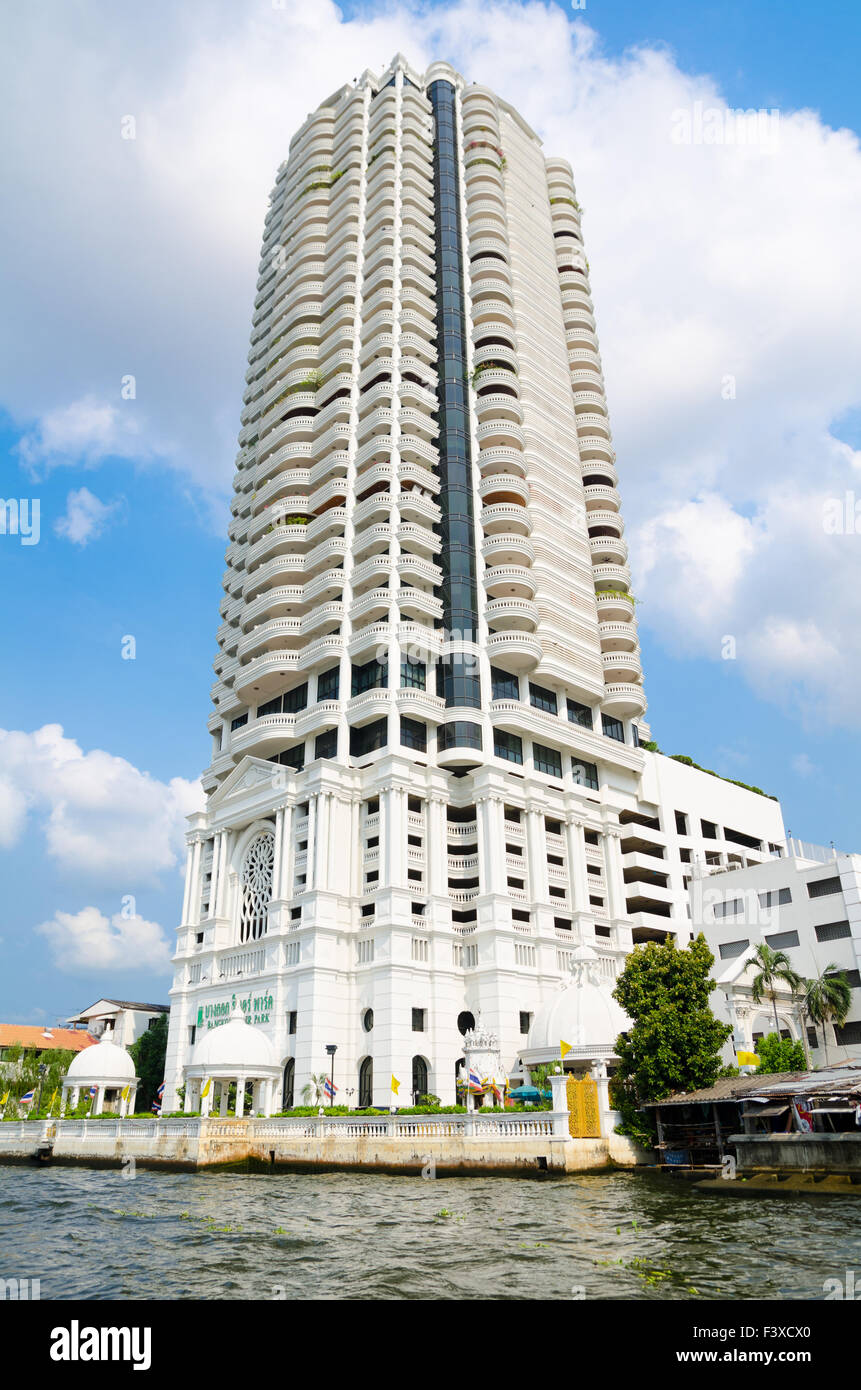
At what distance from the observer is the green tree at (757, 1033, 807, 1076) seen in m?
41.6

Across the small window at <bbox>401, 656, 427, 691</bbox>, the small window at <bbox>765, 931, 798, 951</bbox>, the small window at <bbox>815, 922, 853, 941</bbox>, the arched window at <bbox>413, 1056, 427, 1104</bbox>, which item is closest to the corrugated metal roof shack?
the arched window at <bbox>413, 1056, 427, 1104</bbox>

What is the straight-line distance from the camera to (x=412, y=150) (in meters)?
84.6

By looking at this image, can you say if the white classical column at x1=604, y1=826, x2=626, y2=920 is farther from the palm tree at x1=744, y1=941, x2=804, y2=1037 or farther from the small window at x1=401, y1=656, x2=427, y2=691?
the small window at x1=401, y1=656, x2=427, y2=691

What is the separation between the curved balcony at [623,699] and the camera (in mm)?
71875

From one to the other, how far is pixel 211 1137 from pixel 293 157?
91.4m

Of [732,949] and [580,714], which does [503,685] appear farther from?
[732,949]

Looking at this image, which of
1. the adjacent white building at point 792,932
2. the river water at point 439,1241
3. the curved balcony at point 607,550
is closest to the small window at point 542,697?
the curved balcony at point 607,550

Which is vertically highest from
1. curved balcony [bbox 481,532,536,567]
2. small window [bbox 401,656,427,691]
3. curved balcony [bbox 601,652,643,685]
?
curved balcony [bbox 481,532,536,567]

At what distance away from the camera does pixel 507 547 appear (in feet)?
225

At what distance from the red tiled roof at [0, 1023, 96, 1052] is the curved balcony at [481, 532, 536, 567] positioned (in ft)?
229

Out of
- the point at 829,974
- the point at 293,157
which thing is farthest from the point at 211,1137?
the point at 293,157

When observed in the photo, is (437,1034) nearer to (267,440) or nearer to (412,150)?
(267,440)

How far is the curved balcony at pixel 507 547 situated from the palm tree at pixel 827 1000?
33.7 metres

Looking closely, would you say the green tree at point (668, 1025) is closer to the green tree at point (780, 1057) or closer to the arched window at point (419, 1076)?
the green tree at point (780, 1057)
